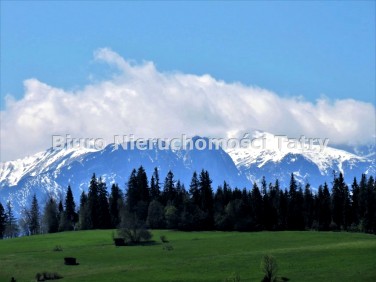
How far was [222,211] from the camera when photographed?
178250 millimetres

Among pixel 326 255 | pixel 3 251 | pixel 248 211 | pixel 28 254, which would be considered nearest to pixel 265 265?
pixel 326 255

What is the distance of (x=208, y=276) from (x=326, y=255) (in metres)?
21.6

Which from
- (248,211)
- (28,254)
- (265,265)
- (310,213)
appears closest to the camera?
(265,265)

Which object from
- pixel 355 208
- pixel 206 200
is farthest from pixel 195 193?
pixel 355 208

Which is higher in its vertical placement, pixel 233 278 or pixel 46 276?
pixel 233 278

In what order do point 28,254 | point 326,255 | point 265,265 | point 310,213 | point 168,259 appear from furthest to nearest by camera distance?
point 310,213
point 28,254
point 168,259
point 326,255
point 265,265

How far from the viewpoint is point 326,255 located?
3974 inches

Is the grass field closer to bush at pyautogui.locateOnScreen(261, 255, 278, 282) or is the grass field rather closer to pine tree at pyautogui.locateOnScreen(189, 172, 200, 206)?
bush at pyautogui.locateOnScreen(261, 255, 278, 282)

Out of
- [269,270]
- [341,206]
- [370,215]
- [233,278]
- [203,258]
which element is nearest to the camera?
[233,278]

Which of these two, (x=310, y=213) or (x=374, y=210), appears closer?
(x=374, y=210)

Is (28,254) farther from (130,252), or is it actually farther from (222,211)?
(222,211)

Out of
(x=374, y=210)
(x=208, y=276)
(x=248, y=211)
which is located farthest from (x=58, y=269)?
(x=374, y=210)

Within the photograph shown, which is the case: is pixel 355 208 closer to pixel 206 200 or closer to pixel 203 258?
pixel 206 200

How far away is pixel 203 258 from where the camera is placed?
105 metres
